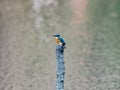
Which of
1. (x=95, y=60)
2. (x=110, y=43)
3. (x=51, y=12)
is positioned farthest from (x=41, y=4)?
(x=95, y=60)

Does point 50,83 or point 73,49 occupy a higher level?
point 73,49

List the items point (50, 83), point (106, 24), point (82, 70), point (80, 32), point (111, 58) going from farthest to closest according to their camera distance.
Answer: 1. point (106, 24)
2. point (80, 32)
3. point (111, 58)
4. point (82, 70)
5. point (50, 83)

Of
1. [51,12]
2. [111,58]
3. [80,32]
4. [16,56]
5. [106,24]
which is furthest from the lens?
[51,12]

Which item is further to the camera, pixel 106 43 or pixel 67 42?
pixel 67 42

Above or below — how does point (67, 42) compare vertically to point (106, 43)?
above

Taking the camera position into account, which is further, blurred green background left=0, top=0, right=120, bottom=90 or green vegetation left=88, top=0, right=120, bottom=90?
blurred green background left=0, top=0, right=120, bottom=90

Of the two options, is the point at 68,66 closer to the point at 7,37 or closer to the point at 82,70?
the point at 82,70

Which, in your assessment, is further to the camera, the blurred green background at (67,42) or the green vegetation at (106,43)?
the blurred green background at (67,42)

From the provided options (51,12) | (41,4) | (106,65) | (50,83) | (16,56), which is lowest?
(50,83)
